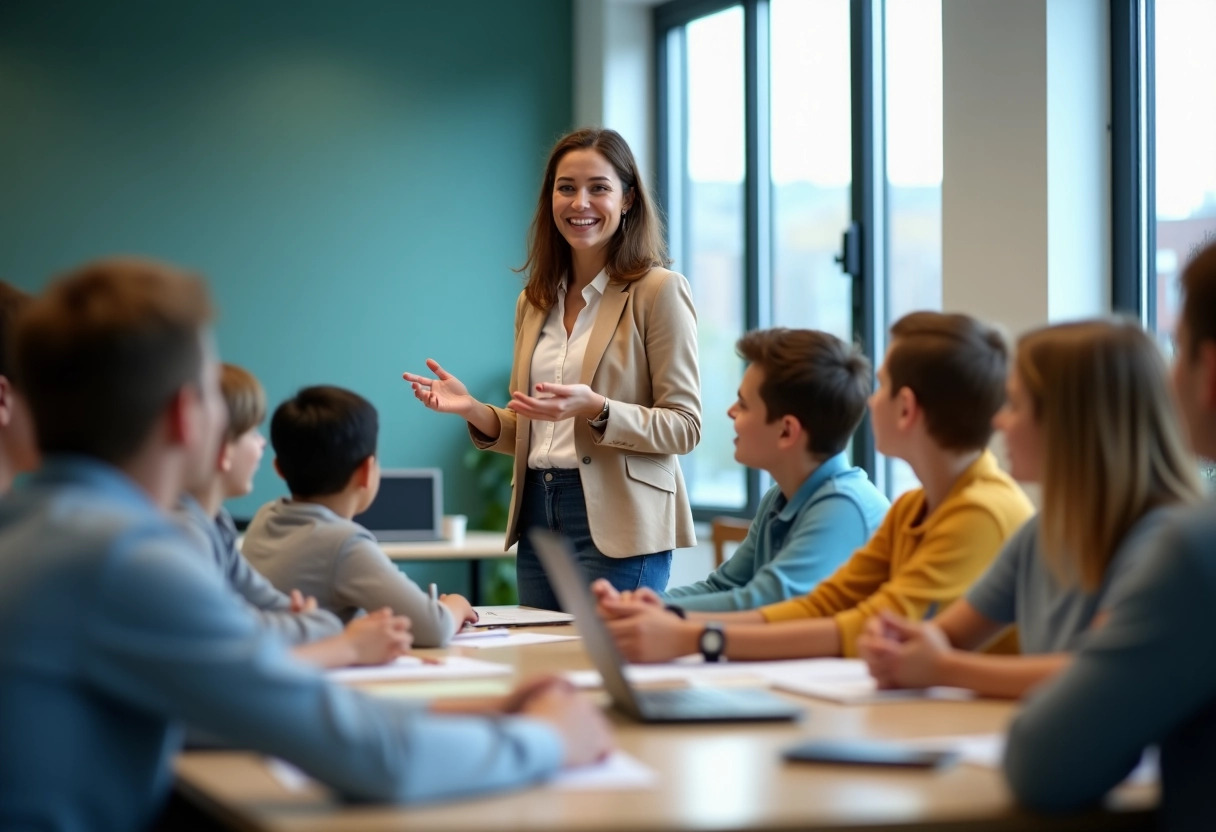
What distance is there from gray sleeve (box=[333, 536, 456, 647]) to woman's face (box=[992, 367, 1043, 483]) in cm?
102

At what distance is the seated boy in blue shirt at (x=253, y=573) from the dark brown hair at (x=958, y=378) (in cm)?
86

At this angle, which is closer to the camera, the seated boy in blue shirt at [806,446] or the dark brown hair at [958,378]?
the dark brown hair at [958,378]

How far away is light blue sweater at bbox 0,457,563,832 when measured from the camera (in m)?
1.16

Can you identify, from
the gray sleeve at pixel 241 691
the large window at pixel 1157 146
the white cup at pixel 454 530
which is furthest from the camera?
the white cup at pixel 454 530

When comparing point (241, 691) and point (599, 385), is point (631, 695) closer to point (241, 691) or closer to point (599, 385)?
point (241, 691)

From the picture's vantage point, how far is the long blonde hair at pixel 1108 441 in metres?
1.54

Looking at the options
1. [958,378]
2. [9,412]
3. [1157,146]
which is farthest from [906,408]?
[1157,146]

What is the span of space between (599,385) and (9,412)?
54.2 inches

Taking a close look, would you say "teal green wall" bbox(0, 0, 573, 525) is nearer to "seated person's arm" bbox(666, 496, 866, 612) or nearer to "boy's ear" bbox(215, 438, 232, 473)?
"boy's ear" bbox(215, 438, 232, 473)

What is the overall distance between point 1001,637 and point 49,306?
136cm

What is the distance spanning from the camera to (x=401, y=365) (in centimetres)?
613

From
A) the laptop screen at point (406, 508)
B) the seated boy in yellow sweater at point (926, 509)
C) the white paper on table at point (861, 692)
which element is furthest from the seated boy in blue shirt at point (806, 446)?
the laptop screen at point (406, 508)

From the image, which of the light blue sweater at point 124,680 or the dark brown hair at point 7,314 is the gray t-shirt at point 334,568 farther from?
the light blue sweater at point 124,680

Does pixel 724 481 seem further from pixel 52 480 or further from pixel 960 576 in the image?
pixel 52 480
